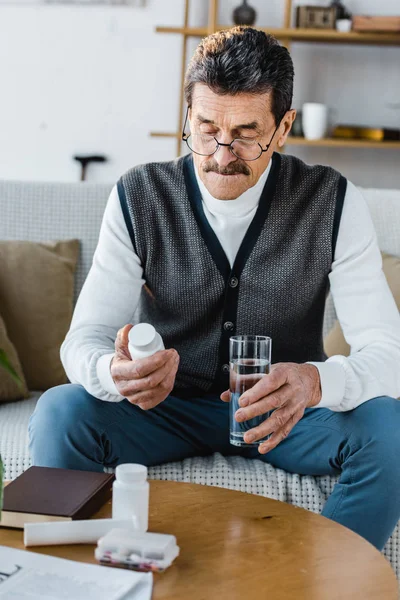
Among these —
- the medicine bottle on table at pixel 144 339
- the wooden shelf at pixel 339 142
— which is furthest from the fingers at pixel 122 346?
the wooden shelf at pixel 339 142

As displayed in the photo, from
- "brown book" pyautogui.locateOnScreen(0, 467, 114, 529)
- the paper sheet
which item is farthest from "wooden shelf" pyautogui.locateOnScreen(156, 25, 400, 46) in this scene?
the paper sheet

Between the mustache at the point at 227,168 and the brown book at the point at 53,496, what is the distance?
27.0 inches

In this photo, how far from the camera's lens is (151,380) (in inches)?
52.7

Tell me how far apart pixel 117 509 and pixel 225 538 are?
0.15m

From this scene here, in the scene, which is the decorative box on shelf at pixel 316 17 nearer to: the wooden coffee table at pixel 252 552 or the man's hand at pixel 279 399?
the man's hand at pixel 279 399

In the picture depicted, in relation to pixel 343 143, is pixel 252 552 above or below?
below

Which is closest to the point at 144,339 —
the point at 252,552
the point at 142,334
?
the point at 142,334

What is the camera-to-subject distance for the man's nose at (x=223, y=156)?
1.63 metres

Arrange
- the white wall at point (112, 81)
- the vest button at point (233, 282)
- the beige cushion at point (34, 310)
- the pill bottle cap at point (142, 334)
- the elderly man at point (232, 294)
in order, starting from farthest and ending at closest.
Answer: the white wall at point (112, 81), the beige cushion at point (34, 310), the vest button at point (233, 282), the elderly man at point (232, 294), the pill bottle cap at point (142, 334)

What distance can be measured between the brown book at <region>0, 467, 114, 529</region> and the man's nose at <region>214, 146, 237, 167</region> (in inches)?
27.0

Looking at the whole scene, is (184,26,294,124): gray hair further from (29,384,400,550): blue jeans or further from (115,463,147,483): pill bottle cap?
(115,463,147,483): pill bottle cap

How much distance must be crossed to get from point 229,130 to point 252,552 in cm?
86

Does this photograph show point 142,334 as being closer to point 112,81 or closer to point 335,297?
point 335,297

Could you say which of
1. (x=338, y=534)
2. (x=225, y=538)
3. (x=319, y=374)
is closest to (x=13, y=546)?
(x=225, y=538)
